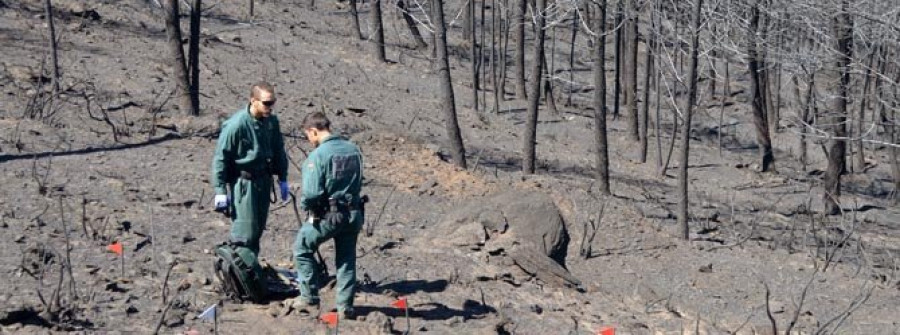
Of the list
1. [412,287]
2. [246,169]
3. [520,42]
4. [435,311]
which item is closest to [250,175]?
[246,169]

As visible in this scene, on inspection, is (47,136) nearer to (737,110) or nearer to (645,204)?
(645,204)

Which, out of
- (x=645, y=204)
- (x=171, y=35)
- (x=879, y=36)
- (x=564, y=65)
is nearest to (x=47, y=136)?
(x=171, y=35)

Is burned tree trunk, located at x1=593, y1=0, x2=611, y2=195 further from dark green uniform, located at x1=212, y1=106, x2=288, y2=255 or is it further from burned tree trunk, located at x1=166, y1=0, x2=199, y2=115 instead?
dark green uniform, located at x1=212, y1=106, x2=288, y2=255

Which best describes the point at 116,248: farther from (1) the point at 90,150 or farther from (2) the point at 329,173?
(1) the point at 90,150

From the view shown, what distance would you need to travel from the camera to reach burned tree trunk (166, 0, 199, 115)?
18.4 metres

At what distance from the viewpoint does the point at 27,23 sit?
26469 mm

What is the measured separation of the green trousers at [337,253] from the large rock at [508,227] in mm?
3521

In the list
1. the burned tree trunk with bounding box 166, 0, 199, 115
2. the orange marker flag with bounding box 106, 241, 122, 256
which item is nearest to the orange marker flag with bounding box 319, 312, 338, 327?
the orange marker flag with bounding box 106, 241, 122, 256

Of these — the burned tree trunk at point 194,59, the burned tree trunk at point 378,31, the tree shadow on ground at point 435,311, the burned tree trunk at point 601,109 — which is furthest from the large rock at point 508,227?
the burned tree trunk at point 378,31

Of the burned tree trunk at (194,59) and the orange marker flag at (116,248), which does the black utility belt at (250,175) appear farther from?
the burned tree trunk at (194,59)

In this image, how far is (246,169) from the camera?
29.0 feet

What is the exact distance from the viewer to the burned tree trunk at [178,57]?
1836 centimetres

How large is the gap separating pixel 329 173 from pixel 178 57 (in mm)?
10888

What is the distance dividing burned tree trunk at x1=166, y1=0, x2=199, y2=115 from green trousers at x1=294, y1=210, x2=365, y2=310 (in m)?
10.4
